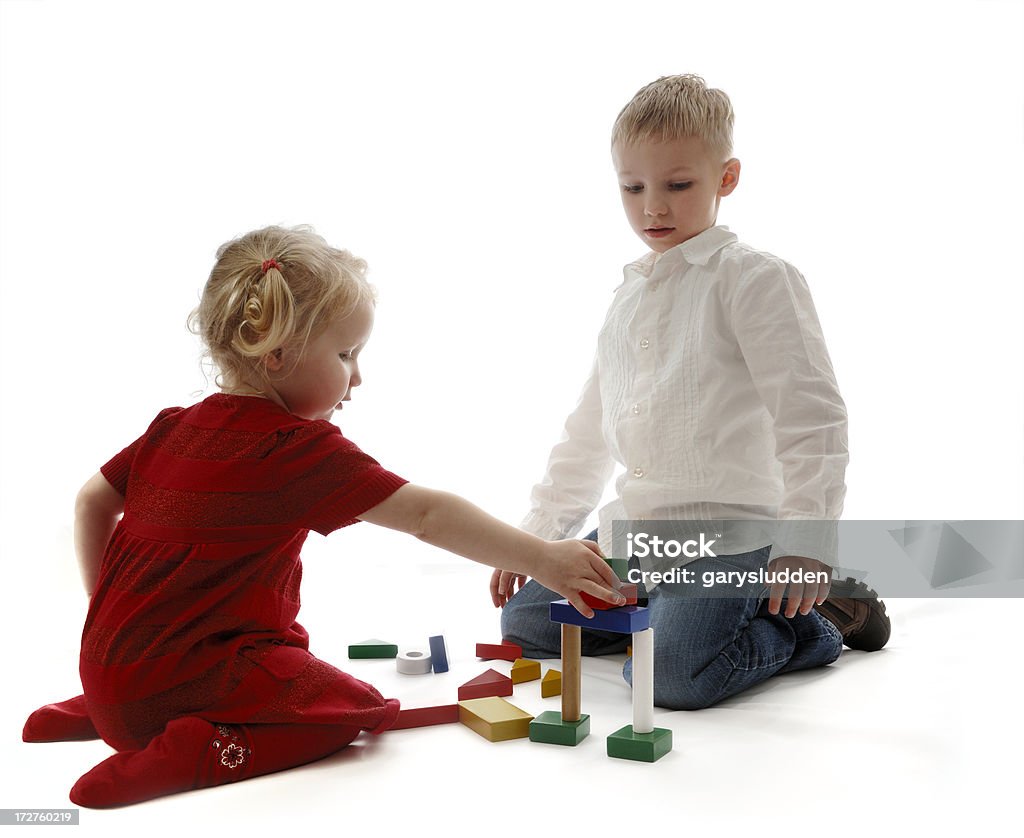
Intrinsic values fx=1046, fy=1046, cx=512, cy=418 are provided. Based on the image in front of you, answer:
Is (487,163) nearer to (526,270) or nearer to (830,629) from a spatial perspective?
(526,270)

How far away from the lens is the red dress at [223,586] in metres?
0.98

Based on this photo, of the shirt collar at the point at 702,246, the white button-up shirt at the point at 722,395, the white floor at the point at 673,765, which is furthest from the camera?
the shirt collar at the point at 702,246

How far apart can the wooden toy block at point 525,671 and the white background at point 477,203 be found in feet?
2.34

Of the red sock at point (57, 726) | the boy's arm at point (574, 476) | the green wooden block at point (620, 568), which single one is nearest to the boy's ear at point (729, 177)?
the boy's arm at point (574, 476)

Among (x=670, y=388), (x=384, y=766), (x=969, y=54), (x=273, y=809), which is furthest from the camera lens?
(x=969, y=54)

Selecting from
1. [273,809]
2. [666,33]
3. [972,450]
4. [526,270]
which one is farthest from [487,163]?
[273,809]

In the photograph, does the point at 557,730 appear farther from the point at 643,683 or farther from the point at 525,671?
the point at 525,671

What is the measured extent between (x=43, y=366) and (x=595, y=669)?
1336mm

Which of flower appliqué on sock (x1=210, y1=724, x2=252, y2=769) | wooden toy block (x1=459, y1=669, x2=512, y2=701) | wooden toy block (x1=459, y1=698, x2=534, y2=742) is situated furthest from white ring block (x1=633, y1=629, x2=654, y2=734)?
flower appliqué on sock (x1=210, y1=724, x2=252, y2=769)

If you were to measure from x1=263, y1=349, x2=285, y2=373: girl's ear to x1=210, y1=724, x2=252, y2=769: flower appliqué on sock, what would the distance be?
13.8 inches

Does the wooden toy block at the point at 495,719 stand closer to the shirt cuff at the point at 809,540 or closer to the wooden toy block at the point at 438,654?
the wooden toy block at the point at 438,654

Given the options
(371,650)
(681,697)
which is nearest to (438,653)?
(371,650)

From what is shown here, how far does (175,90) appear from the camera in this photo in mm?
2088

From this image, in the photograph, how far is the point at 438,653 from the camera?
1.32 metres
